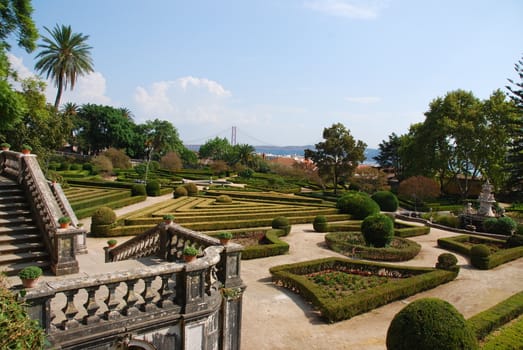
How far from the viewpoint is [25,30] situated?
14.2 meters

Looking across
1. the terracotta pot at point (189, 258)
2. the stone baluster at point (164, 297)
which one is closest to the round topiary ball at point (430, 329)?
the terracotta pot at point (189, 258)

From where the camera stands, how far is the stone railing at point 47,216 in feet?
30.0

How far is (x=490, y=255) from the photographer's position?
18703 millimetres

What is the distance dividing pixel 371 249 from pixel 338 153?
2965 centimetres

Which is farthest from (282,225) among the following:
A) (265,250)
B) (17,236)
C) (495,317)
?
(17,236)

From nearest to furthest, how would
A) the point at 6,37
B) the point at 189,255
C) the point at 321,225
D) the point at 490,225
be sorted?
the point at 189,255 → the point at 6,37 → the point at 321,225 → the point at 490,225

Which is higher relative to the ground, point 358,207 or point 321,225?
point 358,207

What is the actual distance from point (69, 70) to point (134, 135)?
3407 cm

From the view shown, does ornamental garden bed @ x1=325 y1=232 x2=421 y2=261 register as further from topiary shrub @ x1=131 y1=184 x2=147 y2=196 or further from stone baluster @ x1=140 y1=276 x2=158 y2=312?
topiary shrub @ x1=131 y1=184 x2=147 y2=196

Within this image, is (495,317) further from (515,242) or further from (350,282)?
(515,242)

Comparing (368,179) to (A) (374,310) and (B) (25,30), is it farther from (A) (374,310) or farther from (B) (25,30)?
(B) (25,30)

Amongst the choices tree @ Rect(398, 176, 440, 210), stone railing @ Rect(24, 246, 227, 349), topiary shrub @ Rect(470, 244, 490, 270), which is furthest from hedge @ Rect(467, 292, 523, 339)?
tree @ Rect(398, 176, 440, 210)

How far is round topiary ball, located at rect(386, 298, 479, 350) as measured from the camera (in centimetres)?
777

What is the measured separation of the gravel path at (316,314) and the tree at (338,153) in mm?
28455
